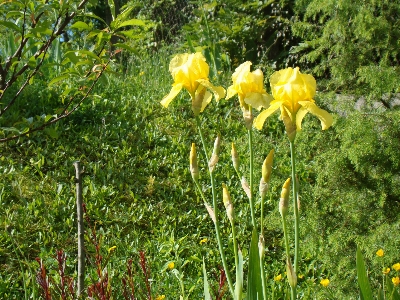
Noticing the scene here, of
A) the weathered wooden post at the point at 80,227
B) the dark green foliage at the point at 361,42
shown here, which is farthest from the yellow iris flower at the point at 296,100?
the dark green foliage at the point at 361,42

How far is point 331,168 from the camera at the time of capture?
239 cm

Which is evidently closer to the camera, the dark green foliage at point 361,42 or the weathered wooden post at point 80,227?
the weathered wooden post at point 80,227

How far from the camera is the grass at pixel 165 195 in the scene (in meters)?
2.35

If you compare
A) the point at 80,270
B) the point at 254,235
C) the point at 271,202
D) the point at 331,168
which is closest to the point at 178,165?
the point at 271,202

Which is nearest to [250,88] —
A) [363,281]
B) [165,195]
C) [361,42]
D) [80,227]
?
[363,281]

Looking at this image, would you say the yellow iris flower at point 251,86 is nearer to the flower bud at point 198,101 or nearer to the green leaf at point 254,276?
the flower bud at point 198,101

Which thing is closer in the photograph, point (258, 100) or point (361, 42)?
point (258, 100)

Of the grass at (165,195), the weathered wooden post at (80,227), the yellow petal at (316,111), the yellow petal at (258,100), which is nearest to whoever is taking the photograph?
→ the yellow petal at (316,111)

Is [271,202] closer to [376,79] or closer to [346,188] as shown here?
[346,188]

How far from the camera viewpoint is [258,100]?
1318 millimetres

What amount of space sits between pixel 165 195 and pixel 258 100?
2.15 m

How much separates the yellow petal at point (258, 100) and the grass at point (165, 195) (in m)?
0.76

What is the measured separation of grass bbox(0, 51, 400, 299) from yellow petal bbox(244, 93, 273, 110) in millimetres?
764

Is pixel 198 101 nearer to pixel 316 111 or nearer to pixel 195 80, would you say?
pixel 195 80
